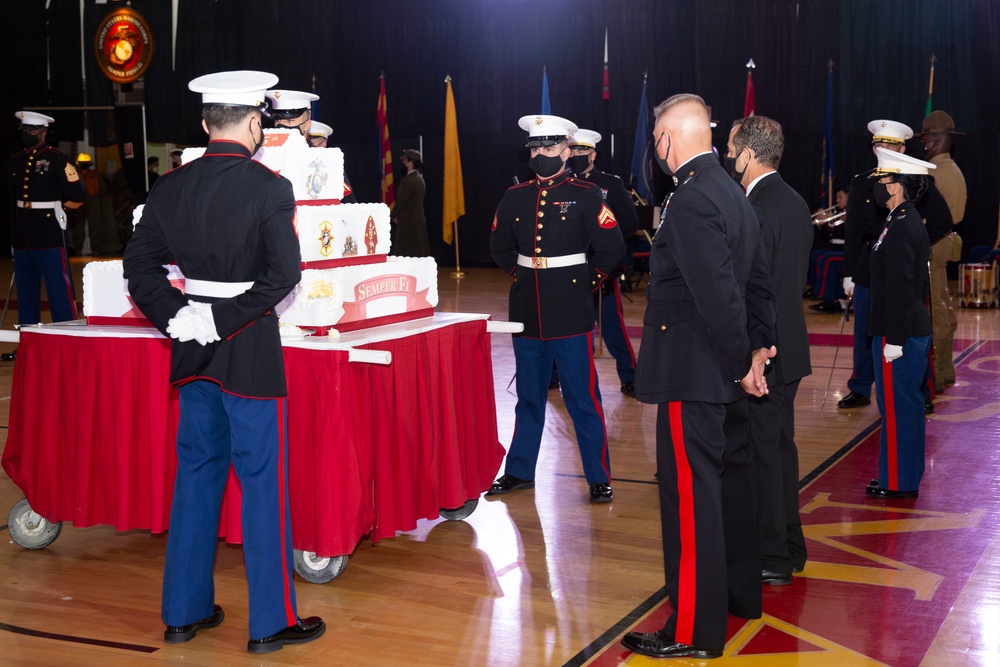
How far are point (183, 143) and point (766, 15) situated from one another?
862 cm

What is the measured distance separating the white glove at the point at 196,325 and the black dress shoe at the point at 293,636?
2.91 ft

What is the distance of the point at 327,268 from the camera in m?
3.99

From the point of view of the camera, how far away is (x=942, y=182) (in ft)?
24.4

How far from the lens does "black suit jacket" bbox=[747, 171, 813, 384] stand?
3594 mm

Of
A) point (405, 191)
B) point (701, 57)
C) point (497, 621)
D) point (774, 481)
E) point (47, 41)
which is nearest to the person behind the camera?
point (497, 621)

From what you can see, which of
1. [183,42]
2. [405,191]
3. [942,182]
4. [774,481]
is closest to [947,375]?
[942,182]

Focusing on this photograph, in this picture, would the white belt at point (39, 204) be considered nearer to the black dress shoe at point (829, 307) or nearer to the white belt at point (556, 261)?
the white belt at point (556, 261)

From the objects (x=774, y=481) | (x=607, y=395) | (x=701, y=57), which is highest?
(x=701, y=57)

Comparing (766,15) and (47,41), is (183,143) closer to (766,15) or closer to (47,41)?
(47,41)

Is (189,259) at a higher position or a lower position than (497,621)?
higher

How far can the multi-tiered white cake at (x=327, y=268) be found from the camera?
3850mm

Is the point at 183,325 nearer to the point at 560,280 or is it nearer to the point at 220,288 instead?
the point at 220,288

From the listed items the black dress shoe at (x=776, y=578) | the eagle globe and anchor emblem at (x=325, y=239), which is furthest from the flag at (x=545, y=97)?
the black dress shoe at (x=776, y=578)

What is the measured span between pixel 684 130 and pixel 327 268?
1492 millimetres
